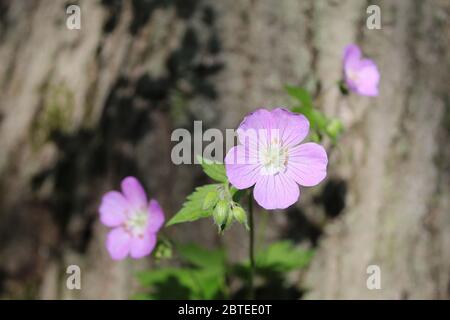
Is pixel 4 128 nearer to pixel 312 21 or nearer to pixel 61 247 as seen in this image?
pixel 61 247

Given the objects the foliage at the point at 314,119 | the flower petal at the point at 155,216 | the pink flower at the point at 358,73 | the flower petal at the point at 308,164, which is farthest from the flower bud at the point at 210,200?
the pink flower at the point at 358,73

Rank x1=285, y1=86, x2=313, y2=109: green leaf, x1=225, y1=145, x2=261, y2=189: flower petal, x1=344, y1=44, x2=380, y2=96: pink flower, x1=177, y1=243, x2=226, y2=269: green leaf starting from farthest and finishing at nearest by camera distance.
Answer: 1. x1=177, y1=243, x2=226, y2=269: green leaf
2. x1=344, y1=44, x2=380, y2=96: pink flower
3. x1=285, y1=86, x2=313, y2=109: green leaf
4. x1=225, y1=145, x2=261, y2=189: flower petal

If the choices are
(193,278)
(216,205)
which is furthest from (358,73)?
(193,278)

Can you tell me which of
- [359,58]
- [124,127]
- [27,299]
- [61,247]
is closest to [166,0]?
[124,127]

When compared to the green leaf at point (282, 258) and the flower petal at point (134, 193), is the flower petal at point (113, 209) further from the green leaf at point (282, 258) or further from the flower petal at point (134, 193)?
the green leaf at point (282, 258)

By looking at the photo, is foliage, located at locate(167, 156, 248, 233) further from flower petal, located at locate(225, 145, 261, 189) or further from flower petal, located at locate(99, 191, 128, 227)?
flower petal, located at locate(99, 191, 128, 227)

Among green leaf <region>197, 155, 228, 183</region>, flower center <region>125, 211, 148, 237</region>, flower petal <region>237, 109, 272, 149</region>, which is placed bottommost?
flower center <region>125, 211, 148, 237</region>

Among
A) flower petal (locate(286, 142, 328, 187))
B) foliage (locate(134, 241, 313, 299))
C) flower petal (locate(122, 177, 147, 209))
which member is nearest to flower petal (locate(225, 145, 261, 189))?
flower petal (locate(286, 142, 328, 187))

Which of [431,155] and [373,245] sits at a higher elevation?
[431,155]
